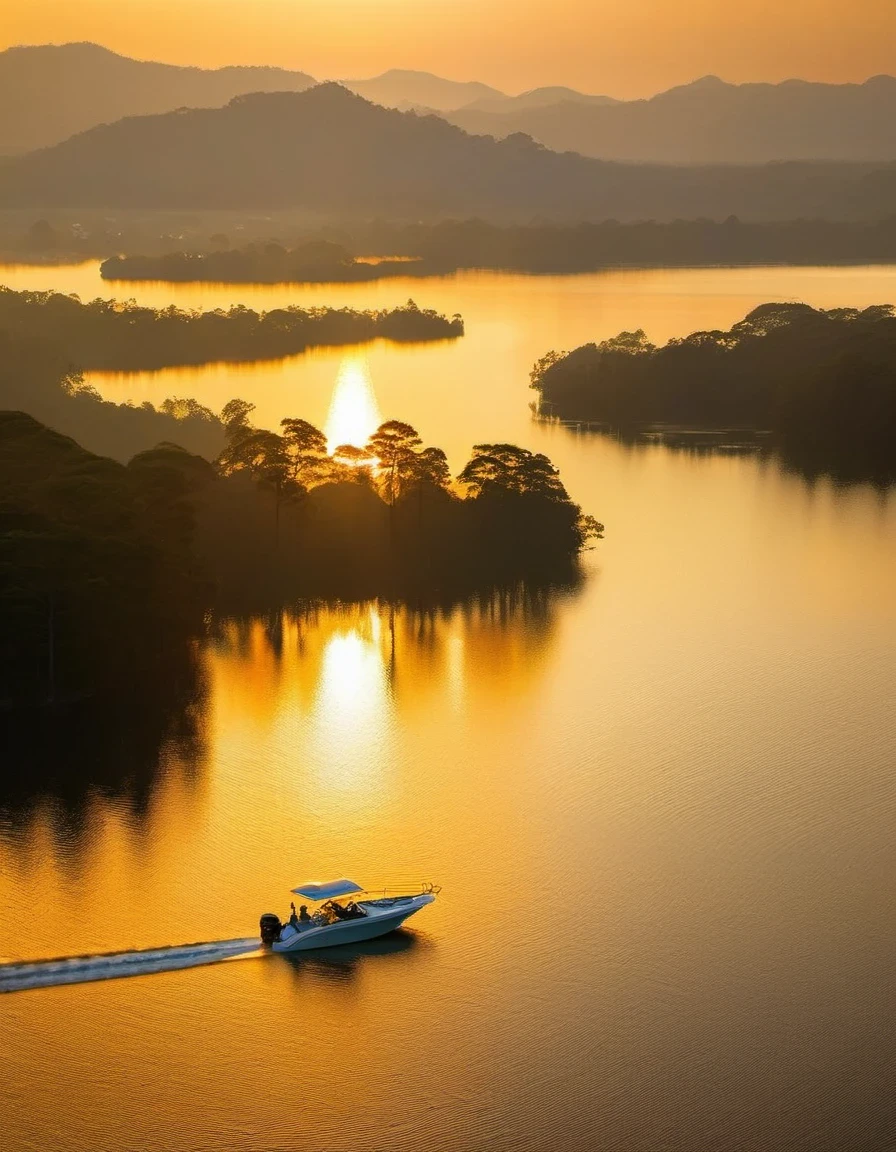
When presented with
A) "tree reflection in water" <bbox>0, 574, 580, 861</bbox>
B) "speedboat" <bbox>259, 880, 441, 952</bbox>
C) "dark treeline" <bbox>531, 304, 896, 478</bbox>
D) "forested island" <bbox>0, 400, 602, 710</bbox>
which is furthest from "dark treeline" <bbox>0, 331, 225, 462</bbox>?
"speedboat" <bbox>259, 880, 441, 952</bbox>

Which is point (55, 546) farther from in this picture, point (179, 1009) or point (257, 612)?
point (179, 1009)

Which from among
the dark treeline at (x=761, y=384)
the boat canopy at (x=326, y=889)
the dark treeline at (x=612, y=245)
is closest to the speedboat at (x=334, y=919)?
the boat canopy at (x=326, y=889)

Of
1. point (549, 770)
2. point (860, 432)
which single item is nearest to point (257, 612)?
point (549, 770)

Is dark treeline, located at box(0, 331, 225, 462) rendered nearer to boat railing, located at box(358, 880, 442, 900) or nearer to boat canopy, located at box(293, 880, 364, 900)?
boat railing, located at box(358, 880, 442, 900)

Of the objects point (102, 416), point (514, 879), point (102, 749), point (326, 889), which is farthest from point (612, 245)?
point (326, 889)

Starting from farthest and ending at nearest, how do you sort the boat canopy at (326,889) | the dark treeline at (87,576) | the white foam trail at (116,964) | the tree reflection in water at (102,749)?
the dark treeline at (87,576) < the tree reflection in water at (102,749) < the boat canopy at (326,889) < the white foam trail at (116,964)

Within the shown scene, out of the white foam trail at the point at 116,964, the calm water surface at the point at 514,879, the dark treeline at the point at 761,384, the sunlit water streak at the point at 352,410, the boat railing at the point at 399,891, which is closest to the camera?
the calm water surface at the point at 514,879

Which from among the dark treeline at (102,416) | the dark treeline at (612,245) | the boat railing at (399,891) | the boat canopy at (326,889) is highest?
the dark treeline at (612,245)

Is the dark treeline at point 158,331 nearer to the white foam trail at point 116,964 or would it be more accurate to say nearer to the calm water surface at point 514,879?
the calm water surface at point 514,879
